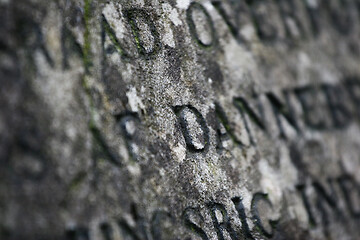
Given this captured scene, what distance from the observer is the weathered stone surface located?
0.93 metres

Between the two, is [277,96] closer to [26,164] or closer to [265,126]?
[265,126]

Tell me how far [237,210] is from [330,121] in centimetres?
66

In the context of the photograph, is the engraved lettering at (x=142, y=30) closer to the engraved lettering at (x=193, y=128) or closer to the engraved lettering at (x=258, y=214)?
the engraved lettering at (x=193, y=128)

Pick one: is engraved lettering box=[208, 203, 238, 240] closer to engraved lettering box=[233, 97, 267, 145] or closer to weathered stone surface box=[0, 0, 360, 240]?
weathered stone surface box=[0, 0, 360, 240]

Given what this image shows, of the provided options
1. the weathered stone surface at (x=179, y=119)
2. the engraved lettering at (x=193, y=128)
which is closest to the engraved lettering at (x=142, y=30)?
the weathered stone surface at (x=179, y=119)

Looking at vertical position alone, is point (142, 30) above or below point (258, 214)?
above

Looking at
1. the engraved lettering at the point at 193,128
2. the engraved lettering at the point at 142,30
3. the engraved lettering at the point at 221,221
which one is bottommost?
the engraved lettering at the point at 221,221

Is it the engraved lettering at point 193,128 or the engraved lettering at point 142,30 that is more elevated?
A: the engraved lettering at point 142,30

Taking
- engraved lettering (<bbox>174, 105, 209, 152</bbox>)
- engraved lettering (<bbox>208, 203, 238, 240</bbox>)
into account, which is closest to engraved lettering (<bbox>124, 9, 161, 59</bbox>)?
engraved lettering (<bbox>174, 105, 209, 152</bbox>)

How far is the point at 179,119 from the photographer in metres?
1.27

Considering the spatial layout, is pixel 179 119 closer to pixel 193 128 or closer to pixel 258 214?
pixel 193 128

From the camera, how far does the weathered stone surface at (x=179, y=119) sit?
3.06 ft

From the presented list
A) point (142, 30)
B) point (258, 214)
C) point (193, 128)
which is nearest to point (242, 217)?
point (258, 214)

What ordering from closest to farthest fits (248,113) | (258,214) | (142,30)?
1. (142,30)
2. (258,214)
3. (248,113)
